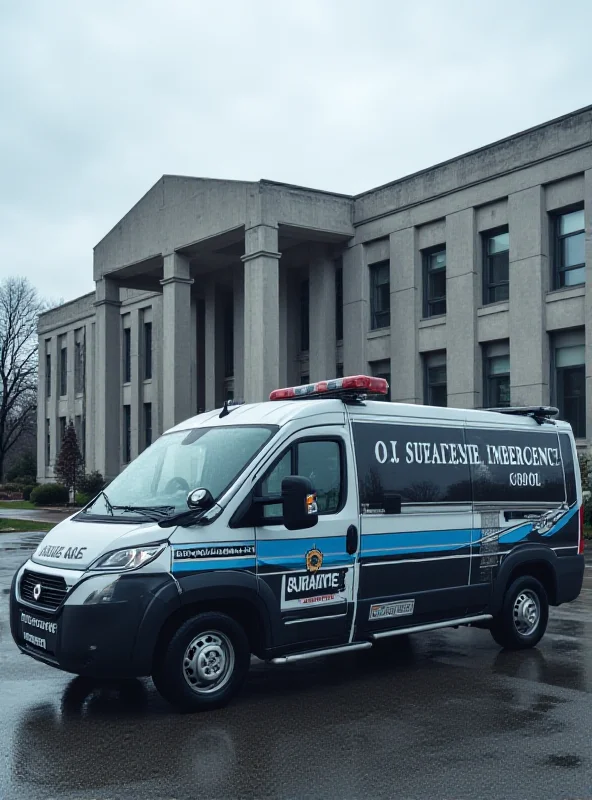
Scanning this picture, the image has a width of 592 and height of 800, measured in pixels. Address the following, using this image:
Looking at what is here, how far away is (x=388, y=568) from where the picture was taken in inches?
322

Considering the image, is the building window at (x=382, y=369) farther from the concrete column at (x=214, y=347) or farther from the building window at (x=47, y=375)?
the building window at (x=47, y=375)

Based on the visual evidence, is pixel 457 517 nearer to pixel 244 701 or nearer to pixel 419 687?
pixel 419 687

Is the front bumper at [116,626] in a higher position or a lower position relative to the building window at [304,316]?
lower

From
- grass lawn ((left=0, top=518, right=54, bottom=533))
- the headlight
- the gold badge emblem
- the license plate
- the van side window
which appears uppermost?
the van side window

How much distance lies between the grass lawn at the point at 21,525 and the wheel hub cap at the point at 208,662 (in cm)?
2162

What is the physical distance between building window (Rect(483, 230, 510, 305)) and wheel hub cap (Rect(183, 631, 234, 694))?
21.6 metres

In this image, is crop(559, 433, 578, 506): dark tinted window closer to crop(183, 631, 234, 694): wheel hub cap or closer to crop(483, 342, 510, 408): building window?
crop(183, 631, 234, 694): wheel hub cap

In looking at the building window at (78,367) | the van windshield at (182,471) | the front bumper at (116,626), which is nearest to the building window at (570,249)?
the van windshield at (182,471)

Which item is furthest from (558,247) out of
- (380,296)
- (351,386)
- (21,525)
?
(351,386)

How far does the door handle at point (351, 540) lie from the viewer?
25.8 feet

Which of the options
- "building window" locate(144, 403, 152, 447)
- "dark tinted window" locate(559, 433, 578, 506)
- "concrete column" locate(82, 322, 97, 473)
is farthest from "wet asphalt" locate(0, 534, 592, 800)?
"concrete column" locate(82, 322, 97, 473)

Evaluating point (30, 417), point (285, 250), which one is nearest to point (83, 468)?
point (285, 250)

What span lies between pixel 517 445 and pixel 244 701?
4.04 meters

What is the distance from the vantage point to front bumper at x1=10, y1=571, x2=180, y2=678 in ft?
21.8
